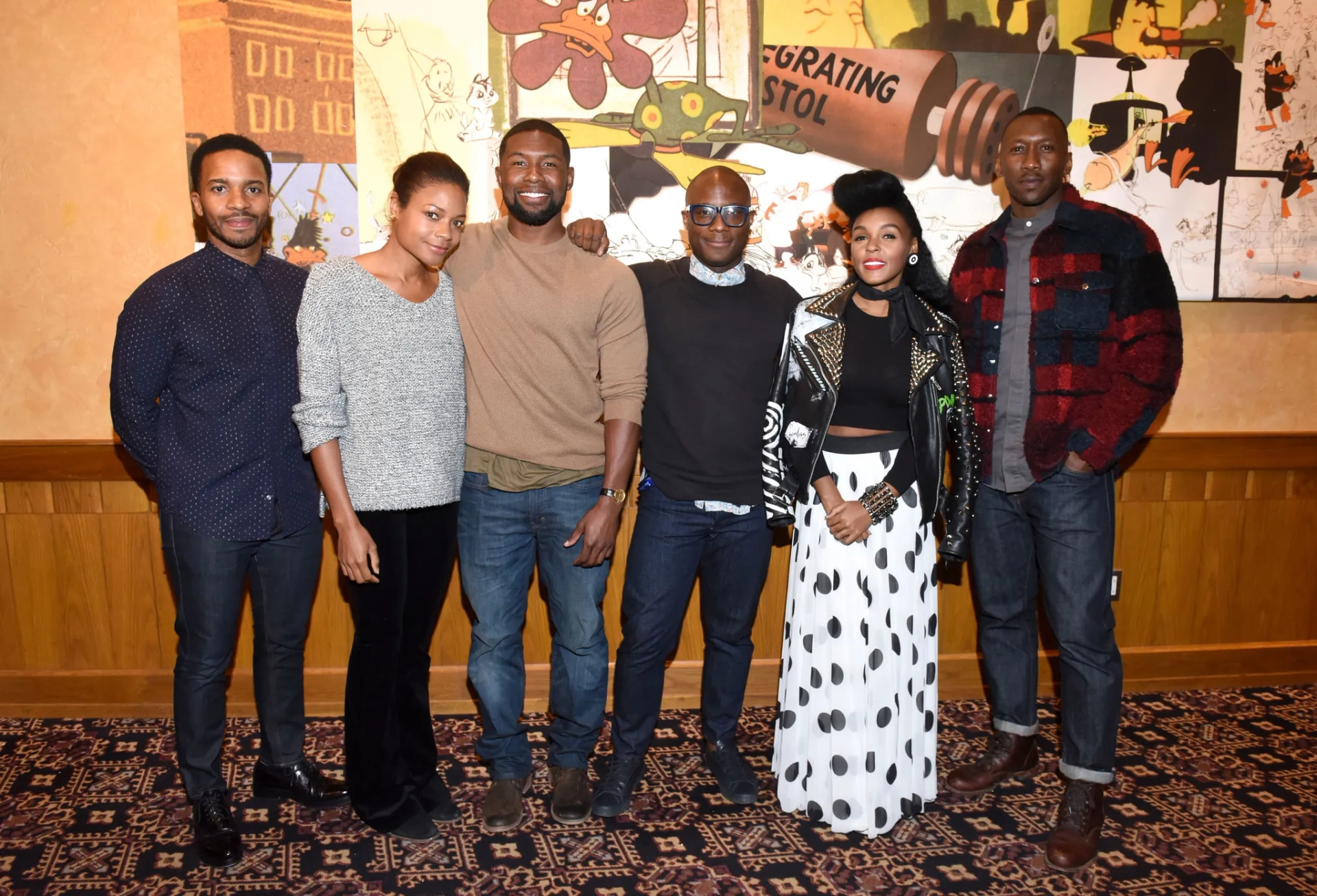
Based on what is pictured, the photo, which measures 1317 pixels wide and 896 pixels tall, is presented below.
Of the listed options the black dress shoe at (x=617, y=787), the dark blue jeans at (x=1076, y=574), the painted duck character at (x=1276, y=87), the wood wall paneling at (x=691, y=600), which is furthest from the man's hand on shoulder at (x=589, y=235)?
the painted duck character at (x=1276, y=87)

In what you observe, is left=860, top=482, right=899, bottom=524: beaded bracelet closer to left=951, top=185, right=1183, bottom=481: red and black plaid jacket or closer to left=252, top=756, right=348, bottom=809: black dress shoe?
left=951, top=185, right=1183, bottom=481: red and black plaid jacket

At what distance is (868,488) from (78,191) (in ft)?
9.40


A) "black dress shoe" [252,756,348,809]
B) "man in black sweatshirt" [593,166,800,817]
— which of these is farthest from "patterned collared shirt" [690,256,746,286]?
"black dress shoe" [252,756,348,809]

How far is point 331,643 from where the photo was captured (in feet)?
11.6

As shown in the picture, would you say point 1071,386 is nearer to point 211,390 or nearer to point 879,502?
point 879,502

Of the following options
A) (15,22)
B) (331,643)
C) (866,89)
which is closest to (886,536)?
(866,89)

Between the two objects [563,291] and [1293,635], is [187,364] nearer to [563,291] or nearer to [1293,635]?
[563,291]

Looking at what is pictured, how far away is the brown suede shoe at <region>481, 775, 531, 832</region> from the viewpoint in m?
2.69

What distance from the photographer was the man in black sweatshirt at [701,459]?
2680 millimetres

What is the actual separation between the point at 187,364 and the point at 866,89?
95.4 inches

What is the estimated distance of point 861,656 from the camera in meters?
2.62

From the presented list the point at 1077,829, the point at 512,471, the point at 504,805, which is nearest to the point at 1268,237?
the point at 1077,829

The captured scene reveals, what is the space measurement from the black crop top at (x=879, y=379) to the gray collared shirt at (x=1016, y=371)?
0.33 m

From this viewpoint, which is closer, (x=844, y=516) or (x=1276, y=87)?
(x=844, y=516)
